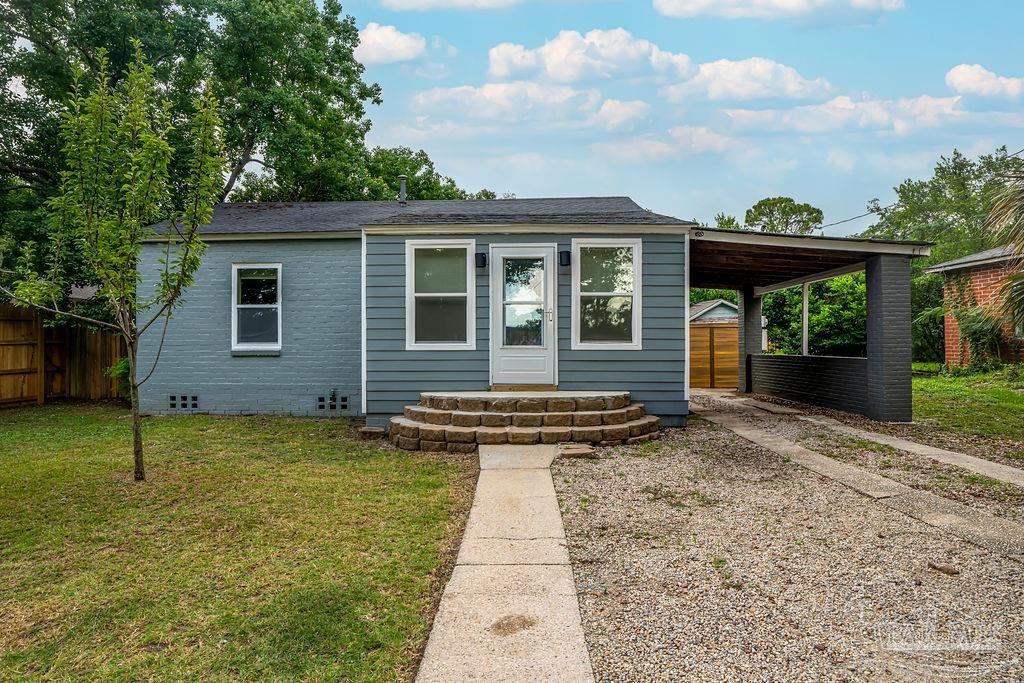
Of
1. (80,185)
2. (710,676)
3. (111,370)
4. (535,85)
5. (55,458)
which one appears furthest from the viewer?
(535,85)

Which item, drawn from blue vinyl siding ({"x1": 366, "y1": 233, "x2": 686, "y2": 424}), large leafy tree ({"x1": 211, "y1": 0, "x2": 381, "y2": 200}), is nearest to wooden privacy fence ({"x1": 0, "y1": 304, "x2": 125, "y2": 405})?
large leafy tree ({"x1": 211, "y1": 0, "x2": 381, "y2": 200})

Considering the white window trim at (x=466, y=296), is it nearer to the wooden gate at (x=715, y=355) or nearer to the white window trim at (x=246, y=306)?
the white window trim at (x=246, y=306)

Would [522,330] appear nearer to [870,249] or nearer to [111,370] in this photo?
[870,249]

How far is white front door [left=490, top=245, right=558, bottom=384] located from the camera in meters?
7.70

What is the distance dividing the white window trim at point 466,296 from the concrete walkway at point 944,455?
192 inches

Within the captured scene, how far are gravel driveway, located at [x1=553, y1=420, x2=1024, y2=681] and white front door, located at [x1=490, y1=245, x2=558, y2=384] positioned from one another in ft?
9.49

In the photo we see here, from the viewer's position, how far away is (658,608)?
9.41 ft

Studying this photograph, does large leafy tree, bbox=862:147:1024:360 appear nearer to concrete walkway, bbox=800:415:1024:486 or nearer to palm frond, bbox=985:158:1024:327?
palm frond, bbox=985:158:1024:327

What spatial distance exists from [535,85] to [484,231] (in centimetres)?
1395

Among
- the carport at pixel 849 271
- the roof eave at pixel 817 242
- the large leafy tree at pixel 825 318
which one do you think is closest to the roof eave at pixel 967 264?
the large leafy tree at pixel 825 318

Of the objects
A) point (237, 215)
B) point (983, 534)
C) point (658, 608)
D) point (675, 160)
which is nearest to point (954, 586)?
point (983, 534)

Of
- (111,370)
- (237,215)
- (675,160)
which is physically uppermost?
(675,160)

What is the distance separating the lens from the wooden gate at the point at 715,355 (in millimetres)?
14305

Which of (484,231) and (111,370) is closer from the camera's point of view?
(484,231)
